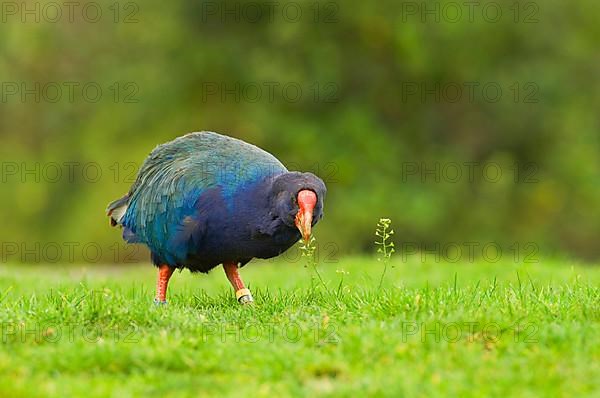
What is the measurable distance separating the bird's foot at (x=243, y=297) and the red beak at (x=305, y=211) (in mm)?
919

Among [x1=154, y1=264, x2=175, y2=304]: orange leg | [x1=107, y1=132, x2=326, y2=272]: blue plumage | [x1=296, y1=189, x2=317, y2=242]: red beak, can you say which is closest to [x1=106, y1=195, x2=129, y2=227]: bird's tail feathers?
[x1=107, y1=132, x2=326, y2=272]: blue plumage

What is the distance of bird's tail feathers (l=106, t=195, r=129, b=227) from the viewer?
917 cm

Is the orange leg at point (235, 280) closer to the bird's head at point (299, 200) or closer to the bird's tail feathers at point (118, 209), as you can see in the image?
the bird's head at point (299, 200)

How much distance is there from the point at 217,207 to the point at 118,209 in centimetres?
179

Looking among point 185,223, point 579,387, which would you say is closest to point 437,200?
point 185,223

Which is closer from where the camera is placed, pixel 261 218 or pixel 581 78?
pixel 261 218

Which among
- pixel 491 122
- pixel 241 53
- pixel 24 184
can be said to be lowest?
pixel 24 184

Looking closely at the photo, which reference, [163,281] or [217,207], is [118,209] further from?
[217,207]

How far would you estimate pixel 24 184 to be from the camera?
27.2 metres

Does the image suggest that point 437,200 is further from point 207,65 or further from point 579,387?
point 579,387

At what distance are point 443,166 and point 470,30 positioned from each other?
3.28 meters

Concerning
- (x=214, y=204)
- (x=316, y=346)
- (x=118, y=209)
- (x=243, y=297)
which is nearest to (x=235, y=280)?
(x=243, y=297)

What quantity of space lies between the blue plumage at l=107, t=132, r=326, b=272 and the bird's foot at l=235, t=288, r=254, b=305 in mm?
263

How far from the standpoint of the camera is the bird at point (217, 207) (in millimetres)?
7497
